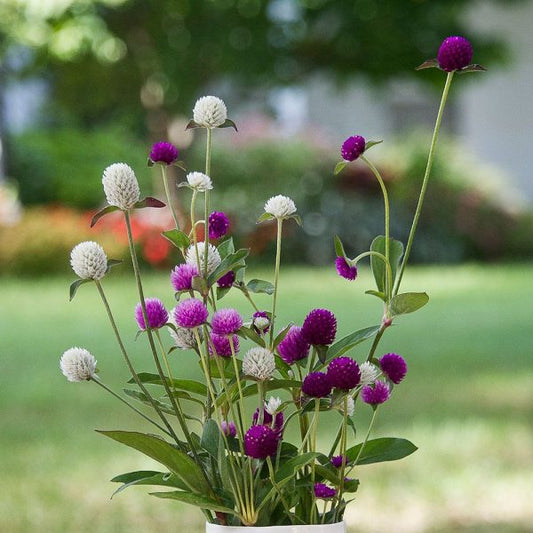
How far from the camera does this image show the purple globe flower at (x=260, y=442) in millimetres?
983

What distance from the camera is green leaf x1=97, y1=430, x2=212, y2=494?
39.6 inches

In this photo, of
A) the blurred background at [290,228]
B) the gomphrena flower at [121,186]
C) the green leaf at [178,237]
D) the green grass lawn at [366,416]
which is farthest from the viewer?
the blurred background at [290,228]

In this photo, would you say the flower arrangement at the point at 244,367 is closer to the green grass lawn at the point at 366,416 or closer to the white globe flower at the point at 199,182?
the white globe flower at the point at 199,182

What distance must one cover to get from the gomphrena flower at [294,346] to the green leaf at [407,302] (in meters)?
0.09

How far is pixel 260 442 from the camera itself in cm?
98

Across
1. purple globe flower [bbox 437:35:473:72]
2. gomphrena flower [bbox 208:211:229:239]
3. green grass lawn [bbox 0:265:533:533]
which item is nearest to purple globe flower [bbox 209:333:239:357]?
gomphrena flower [bbox 208:211:229:239]

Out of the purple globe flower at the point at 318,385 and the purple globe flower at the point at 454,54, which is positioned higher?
the purple globe flower at the point at 454,54

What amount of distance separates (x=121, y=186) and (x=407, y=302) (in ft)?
0.93

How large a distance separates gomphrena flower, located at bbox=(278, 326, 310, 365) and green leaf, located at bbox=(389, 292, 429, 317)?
87 millimetres

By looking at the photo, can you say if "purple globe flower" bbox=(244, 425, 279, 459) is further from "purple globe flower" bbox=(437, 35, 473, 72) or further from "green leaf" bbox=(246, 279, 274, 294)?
"purple globe flower" bbox=(437, 35, 473, 72)

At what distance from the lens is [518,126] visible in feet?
55.4

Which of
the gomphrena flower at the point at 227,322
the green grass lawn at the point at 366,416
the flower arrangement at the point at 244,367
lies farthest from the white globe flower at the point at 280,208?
the green grass lawn at the point at 366,416

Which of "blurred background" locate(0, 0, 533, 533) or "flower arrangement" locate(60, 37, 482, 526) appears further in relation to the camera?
"blurred background" locate(0, 0, 533, 533)

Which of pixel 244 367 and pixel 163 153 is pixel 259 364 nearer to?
pixel 244 367
